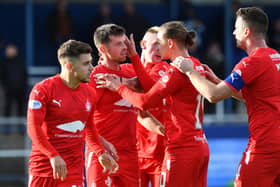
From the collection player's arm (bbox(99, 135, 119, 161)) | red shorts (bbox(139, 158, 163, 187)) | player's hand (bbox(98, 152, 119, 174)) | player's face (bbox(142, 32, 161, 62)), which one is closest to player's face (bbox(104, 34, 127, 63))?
player's face (bbox(142, 32, 161, 62))

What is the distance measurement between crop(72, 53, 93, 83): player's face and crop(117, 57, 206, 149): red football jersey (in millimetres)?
674

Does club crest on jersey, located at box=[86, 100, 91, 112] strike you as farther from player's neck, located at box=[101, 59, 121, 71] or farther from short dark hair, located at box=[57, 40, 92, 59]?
player's neck, located at box=[101, 59, 121, 71]

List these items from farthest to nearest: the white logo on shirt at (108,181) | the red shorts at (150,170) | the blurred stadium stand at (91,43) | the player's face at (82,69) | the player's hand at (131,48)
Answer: the blurred stadium stand at (91,43) → the red shorts at (150,170) → the white logo on shirt at (108,181) → the player's hand at (131,48) → the player's face at (82,69)

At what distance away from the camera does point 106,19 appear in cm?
1494

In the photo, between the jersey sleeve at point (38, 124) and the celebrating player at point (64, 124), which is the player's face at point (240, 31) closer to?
the celebrating player at point (64, 124)

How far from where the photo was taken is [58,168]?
607cm

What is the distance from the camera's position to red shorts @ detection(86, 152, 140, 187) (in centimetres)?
694

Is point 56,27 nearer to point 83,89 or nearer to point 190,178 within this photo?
point 83,89

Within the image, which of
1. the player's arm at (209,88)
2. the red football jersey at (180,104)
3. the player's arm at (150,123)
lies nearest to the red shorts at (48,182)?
the red football jersey at (180,104)

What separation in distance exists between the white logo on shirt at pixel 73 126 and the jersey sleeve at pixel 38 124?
0.30 meters

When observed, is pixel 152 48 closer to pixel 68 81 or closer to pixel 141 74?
pixel 141 74

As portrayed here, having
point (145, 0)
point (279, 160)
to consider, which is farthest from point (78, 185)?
point (145, 0)

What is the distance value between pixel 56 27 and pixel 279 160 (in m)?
10.1

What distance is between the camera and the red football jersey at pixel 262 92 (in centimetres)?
592
